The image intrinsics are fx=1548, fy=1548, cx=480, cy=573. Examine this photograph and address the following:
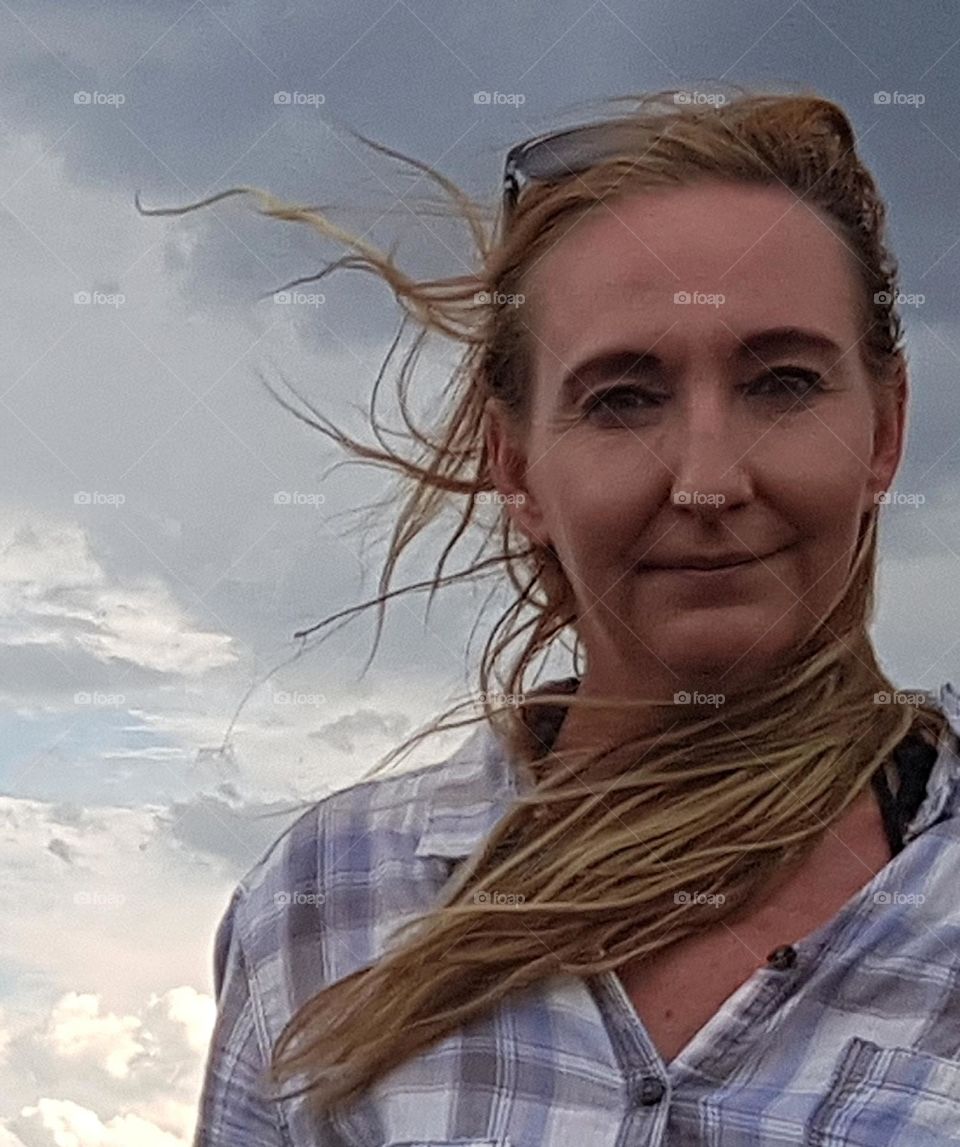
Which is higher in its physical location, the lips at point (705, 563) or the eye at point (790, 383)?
the eye at point (790, 383)

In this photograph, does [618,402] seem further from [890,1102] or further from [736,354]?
[890,1102]

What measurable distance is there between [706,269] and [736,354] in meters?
0.08

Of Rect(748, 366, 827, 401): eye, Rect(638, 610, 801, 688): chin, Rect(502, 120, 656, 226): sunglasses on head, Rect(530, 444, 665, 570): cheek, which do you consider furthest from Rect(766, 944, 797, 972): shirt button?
Rect(502, 120, 656, 226): sunglasses on head

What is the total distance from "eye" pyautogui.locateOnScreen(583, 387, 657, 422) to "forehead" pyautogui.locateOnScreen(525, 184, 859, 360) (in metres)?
0.05

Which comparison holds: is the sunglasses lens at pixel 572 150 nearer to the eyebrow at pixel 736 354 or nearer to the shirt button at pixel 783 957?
the eyebrow at pixel 736 354

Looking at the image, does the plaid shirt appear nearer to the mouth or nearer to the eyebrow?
the mouth

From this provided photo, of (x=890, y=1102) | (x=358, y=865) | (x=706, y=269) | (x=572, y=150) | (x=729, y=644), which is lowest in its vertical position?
(x=890, y=1102)

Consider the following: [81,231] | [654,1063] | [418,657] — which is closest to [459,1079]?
[654,1063]

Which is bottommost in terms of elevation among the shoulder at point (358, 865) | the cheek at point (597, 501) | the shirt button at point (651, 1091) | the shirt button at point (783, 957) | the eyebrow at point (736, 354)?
the shirt button at point (651, 1091)

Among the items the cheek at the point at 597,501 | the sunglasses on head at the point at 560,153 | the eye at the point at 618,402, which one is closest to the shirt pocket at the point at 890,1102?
the cheek at the point at 597,501

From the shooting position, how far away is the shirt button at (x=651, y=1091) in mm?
1277

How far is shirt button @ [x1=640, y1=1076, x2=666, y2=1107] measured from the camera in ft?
4.19

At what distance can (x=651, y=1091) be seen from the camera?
50.4 inches

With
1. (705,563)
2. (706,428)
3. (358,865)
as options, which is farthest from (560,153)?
(358,865)
